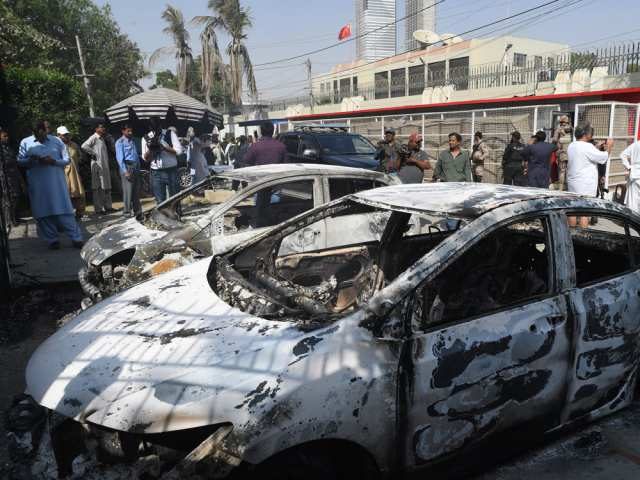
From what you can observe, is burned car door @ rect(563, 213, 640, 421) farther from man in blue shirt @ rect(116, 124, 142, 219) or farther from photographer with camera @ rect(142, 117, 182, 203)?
man in blue shirt @ rect(116, 124, 142, 219)

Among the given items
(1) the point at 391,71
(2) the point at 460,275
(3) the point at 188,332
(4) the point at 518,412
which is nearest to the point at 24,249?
(3) the point at 188,332

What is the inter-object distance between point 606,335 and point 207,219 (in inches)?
136

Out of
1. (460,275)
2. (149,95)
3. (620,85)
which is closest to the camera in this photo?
(460,275)

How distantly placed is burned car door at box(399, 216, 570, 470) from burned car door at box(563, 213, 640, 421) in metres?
0.12

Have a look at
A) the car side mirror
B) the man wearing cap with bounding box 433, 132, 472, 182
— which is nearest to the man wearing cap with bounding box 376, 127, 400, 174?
the car side mirror

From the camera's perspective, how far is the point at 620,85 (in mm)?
18219

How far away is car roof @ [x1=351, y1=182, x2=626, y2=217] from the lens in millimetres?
2725

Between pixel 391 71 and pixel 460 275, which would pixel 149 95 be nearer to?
pixel 460 275

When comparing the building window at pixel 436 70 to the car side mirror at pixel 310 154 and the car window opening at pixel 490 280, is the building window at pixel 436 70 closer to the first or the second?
the car side mirror at pixel 310 154

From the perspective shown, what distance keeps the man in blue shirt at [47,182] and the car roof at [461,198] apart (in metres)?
5.64

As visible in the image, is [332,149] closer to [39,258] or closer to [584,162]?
[584,162]

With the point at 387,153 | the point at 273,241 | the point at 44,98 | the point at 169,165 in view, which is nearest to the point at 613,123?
the point at 387,153

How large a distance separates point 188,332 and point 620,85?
66.6 ft

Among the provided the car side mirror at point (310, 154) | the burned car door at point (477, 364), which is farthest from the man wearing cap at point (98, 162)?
the burned car door at point (477, 364)
